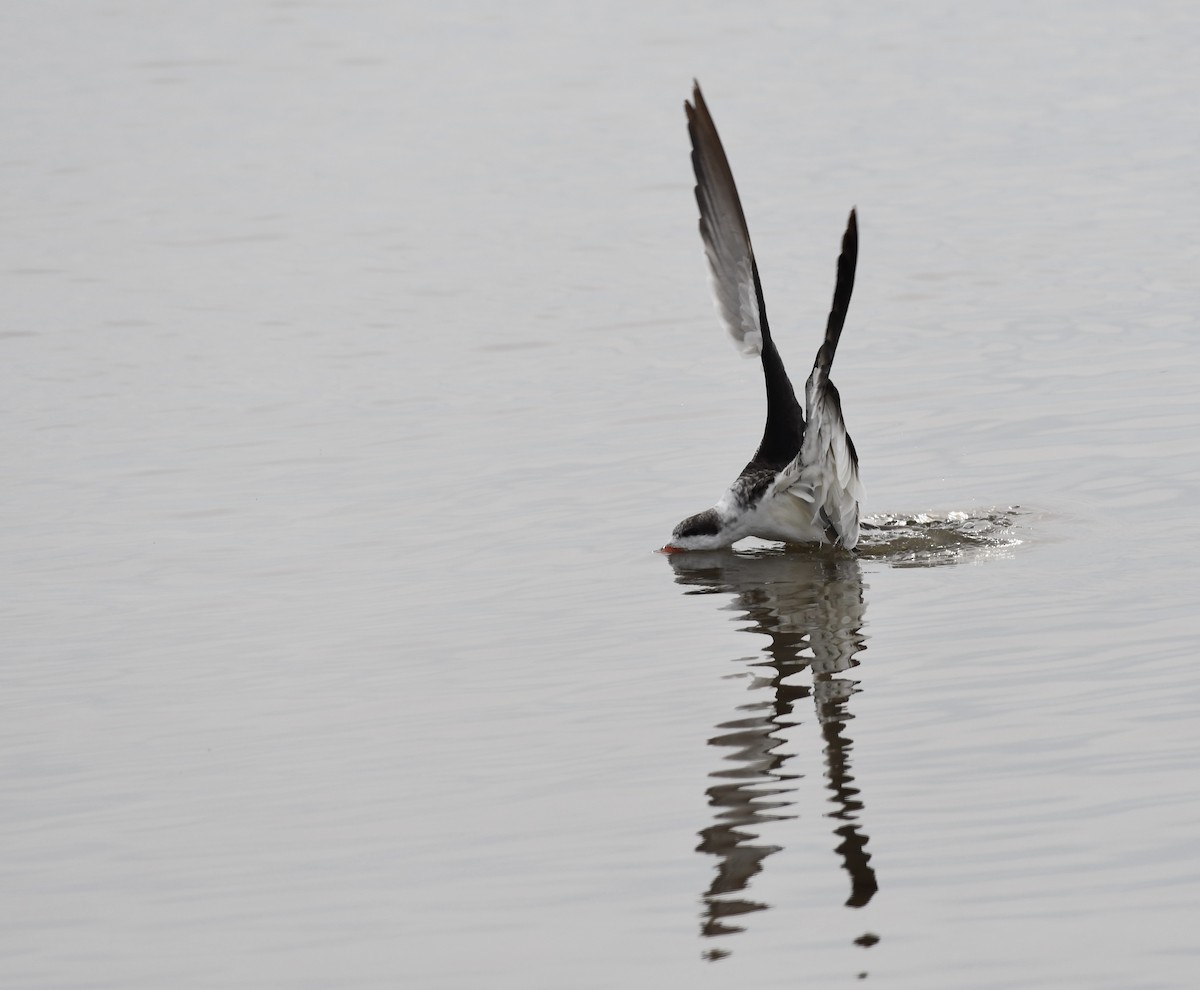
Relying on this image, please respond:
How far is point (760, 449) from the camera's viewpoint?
896 centimetres

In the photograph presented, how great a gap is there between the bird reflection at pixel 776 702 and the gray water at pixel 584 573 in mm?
20

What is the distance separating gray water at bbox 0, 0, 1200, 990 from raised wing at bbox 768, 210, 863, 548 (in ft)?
0.98

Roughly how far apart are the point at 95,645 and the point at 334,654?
1031 millimetres

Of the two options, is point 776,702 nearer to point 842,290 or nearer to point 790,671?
point 790,671

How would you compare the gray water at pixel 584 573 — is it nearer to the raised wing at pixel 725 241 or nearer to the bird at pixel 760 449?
the bird at pixel 760 449

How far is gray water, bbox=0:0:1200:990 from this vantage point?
5.12 m

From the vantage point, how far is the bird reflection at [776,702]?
17.2 ft

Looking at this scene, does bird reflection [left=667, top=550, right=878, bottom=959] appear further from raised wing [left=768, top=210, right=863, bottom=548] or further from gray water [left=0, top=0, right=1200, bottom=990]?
Result: raised wing [left=768, top=210, right=863, bottom=548]

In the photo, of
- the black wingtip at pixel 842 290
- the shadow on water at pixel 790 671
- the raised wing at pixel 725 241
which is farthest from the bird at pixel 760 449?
the black wingtip at pixel 842 290

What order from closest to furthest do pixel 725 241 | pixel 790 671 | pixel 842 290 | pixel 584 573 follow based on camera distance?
1. pixel 790 671
2. pixel 842 290
3. pixel 584 573
4. pixel 725 241

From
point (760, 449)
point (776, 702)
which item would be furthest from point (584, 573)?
A: point (776, 702)

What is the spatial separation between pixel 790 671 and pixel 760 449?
84.9 inches

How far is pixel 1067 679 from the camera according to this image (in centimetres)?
663

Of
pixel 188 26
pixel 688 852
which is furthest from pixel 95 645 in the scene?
pixel 188 26
